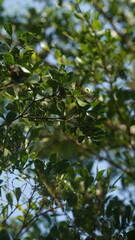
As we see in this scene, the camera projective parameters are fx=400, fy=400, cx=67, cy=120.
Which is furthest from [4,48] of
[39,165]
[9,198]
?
[9,198]

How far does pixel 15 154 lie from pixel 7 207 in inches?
8.0

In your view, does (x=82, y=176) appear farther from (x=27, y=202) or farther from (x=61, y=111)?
(x=61, y=111)

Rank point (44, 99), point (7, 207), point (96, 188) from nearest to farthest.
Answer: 1. point (44, 99)
2. point (7, 207)
3. point (96, 188)

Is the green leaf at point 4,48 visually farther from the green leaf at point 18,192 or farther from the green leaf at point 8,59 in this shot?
the green leaf at point 18,192

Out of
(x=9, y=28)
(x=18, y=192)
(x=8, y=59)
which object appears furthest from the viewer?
(x=18, y=192)

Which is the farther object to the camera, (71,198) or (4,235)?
(71,198)

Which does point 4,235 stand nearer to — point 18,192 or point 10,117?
point 18,192

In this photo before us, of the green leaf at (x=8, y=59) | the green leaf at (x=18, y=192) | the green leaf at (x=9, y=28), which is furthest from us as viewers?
the green leaf at (x=18, y=192)

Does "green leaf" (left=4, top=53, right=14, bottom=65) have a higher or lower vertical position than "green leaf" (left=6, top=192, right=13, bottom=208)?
higher

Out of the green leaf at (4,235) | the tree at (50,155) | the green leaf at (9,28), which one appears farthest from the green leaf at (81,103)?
the green leaf at (4,235)

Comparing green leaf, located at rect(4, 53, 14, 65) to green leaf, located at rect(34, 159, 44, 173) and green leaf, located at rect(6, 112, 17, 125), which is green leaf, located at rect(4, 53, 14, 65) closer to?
green leaf, located at rect(6, 112, 17, 125)

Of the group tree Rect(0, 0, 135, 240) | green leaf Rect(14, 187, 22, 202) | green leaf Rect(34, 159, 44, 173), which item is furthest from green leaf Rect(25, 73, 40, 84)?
green leaf Rect(14, 187, 22, 202)

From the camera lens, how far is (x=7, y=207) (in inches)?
46.9

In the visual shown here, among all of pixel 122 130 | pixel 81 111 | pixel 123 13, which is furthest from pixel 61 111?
pixel 123 13
